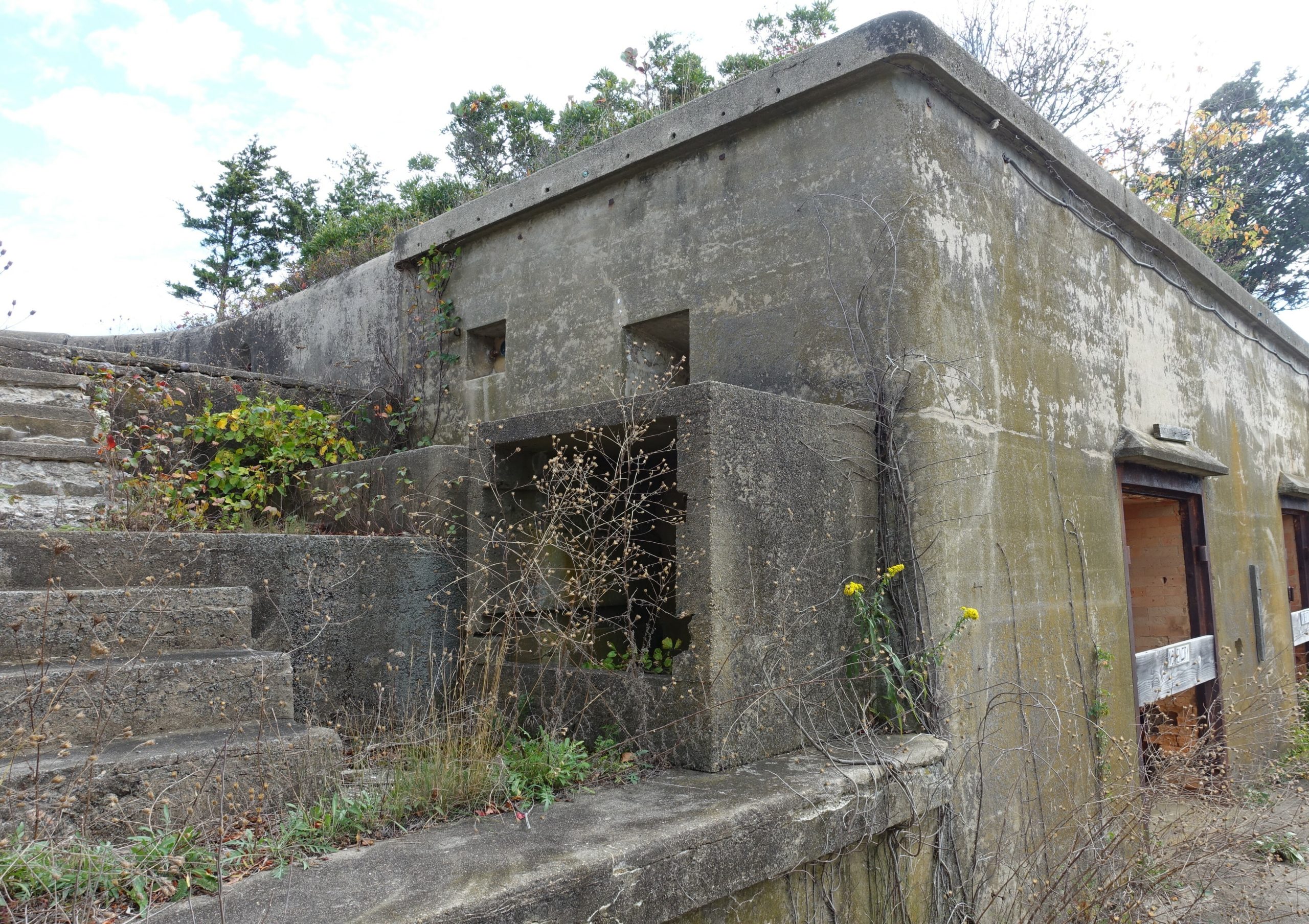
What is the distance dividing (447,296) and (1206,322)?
6.19m

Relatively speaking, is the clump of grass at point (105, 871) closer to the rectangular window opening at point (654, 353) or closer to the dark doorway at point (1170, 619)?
the rectangular window opening at point (654, 353)

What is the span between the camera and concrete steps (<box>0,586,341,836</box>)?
92.6 inches

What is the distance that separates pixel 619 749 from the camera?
340 cm

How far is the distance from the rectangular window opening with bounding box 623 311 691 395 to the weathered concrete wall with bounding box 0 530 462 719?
1.62 metres

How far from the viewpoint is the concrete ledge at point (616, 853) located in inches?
79.5

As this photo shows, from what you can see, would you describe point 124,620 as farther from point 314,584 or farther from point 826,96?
point 826,96

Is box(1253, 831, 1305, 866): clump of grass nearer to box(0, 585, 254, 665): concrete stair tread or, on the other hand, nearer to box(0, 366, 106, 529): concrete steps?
box(0, 585, 254, 665): concrete stair tread

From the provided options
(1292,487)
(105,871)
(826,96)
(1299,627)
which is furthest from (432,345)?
(1299,627)

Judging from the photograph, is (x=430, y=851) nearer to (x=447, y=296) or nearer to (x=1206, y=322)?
(x=447, y=296)

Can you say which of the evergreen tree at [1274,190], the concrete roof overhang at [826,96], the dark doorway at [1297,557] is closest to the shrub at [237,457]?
the concrete roof overhang at [826,96]

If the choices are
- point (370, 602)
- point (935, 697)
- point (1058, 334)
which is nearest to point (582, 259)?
point (370, 602)

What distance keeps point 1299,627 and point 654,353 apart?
23.7 ft

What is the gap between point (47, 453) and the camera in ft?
14.7

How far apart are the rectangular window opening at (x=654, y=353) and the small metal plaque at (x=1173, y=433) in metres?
3.45
